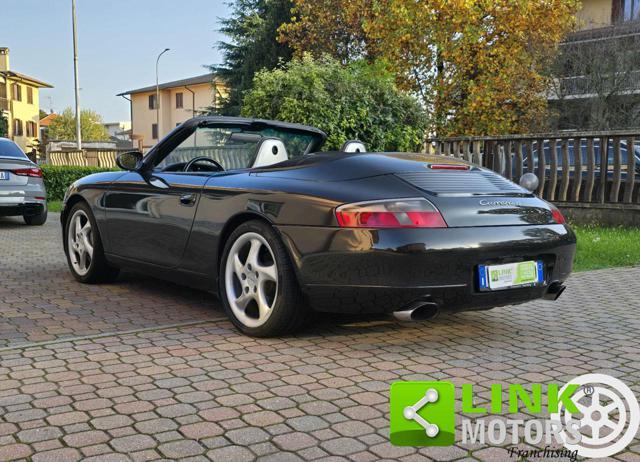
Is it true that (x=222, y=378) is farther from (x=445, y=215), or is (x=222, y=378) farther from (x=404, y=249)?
(x=445, y=215)

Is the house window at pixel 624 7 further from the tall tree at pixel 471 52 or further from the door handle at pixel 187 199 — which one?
the door handle at pixel 187 199

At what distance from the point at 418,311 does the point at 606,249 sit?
5.63 meters

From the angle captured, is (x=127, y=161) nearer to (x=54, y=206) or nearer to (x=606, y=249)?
(x=606, y=249)

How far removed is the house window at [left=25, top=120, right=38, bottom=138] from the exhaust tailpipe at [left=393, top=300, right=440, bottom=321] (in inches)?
2804

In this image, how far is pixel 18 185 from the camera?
11953 mm

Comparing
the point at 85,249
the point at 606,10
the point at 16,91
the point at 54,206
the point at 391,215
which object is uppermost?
the point at 606,10

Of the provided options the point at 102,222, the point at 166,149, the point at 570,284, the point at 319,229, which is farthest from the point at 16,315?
the point at 570,284

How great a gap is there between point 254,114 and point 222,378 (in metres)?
10.7

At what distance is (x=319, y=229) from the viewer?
4070 millimetres

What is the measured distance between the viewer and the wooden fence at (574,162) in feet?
37.4

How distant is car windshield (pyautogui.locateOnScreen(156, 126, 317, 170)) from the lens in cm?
550

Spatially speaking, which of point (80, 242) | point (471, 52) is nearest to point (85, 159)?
point (471, 52)

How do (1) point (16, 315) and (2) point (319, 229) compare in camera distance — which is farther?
(1) point (16, 315)

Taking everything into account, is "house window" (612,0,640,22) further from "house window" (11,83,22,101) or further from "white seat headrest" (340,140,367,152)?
"house window" (11,83,22,101)
